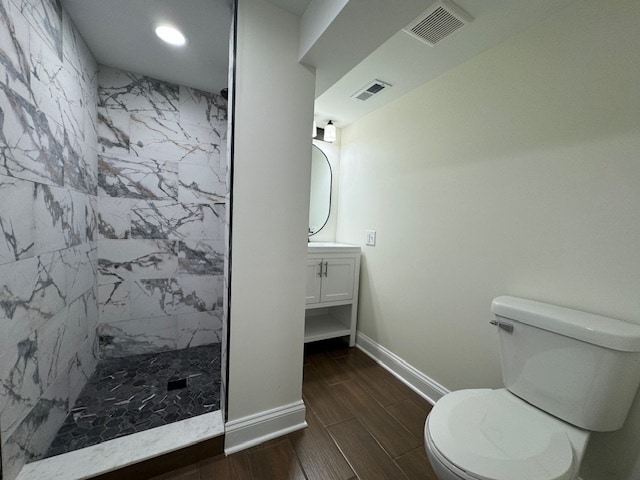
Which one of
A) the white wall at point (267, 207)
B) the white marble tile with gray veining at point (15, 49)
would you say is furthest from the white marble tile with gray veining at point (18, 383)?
the white marble tile with gray veining at point (15, 49)

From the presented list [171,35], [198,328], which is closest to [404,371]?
[198,328]

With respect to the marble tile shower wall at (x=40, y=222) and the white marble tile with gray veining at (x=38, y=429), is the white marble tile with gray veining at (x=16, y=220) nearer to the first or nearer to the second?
the marble tile shower wall at (x=40, y=222)

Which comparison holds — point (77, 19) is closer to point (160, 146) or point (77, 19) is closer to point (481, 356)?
point (160, 146)

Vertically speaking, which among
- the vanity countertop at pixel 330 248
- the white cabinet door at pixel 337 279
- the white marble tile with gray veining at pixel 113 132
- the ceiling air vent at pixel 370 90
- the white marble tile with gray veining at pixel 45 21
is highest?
the ceiling air vent at pixel 370 90

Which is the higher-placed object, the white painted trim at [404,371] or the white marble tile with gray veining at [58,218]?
the white marble tile with gray veining at [58,218]

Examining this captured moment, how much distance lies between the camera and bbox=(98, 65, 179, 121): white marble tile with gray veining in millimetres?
1761

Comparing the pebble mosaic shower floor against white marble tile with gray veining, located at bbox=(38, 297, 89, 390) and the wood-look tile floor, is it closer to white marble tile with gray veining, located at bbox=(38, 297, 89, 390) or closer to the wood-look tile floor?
white marble tile with gray veining, located at bbox=(38, 297, 89, 390)

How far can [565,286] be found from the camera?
1071 millimetres

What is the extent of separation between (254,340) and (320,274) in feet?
3.00

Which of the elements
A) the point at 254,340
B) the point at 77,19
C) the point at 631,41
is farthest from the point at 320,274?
the point at 77,19

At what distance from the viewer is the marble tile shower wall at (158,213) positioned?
71.5 inches

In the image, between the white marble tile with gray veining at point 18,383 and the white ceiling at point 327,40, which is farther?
the white ceiling at point 327,40

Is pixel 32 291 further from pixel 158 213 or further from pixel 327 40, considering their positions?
pixel 327 40

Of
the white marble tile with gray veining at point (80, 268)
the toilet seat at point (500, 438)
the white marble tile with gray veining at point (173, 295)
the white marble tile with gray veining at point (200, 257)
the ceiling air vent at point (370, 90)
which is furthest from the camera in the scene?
the white marble tile with gray veining at point (200, 257)
